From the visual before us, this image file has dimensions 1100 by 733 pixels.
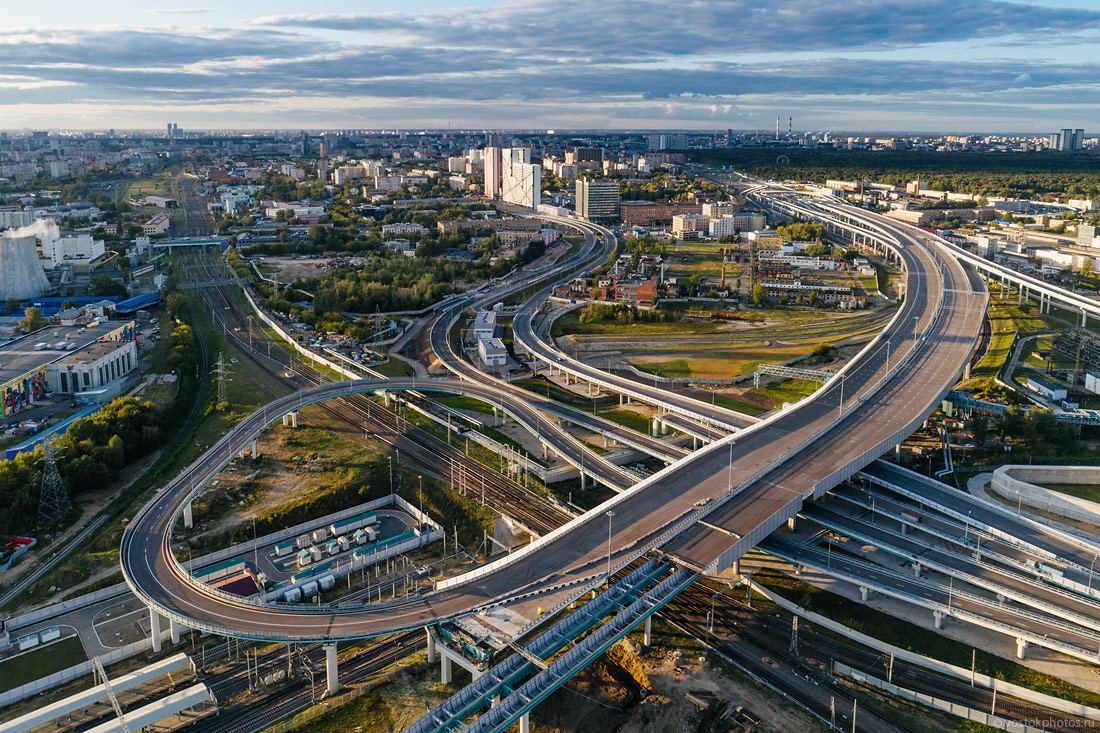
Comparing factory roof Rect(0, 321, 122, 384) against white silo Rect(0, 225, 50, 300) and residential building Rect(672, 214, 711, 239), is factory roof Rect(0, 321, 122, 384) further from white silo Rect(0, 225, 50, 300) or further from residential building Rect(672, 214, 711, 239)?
residential building Rect(672, 214, 711, 239)

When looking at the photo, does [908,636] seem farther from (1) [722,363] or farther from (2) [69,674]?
(1) [722,363]

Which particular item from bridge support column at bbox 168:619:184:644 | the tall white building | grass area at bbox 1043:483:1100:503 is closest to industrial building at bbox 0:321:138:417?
bridge support column at bbox 168:619:184:644

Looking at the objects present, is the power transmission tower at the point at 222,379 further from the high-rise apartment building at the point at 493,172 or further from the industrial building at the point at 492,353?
the high-rise apartment building at the point at 493,172

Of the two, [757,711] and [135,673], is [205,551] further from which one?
[757,711]

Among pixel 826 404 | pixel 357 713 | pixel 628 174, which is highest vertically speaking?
pixel 628 174

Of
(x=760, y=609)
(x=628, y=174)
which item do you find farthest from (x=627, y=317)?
(x=628, y=174)

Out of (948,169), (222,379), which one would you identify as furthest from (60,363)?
(948,169)
